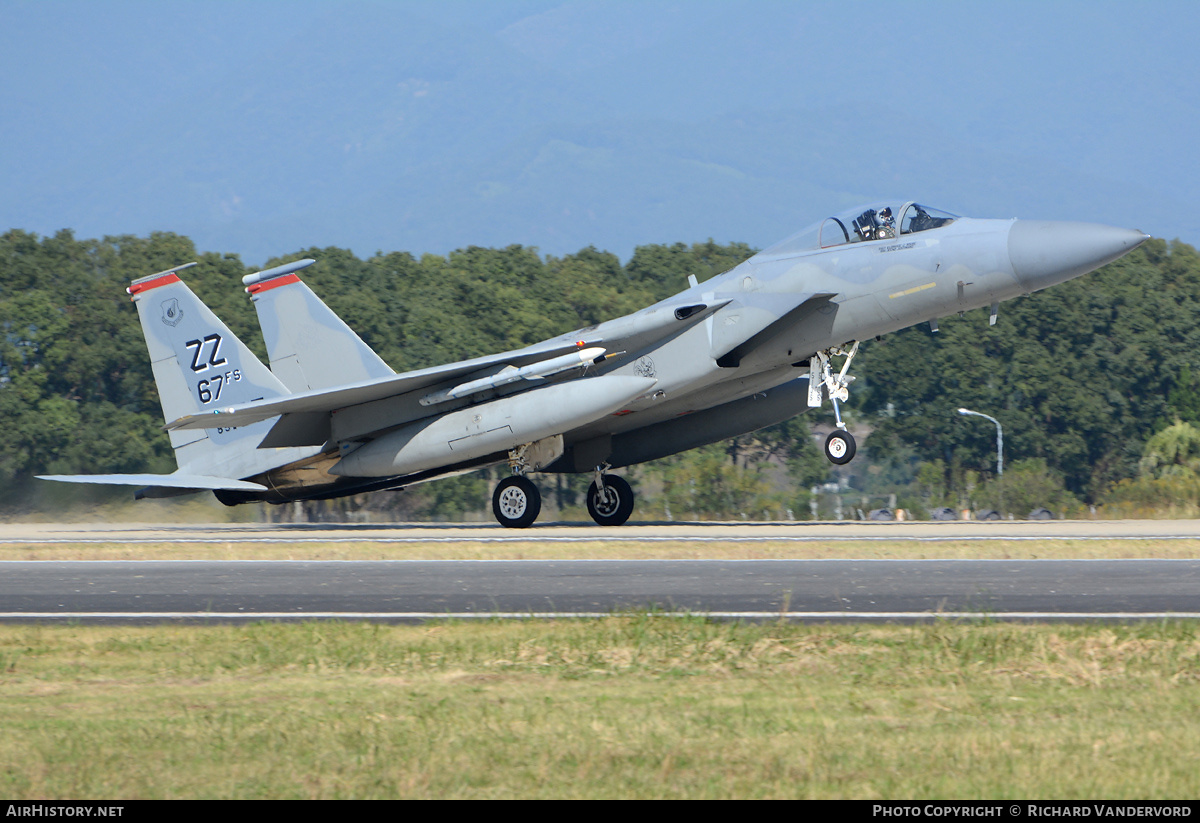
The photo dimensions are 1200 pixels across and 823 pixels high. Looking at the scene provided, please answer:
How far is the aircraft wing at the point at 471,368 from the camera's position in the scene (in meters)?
17.2

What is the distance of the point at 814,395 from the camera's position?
56.6ft

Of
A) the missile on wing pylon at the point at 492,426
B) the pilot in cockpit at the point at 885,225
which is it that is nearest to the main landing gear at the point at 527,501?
the missile on wing pylon at the point at 492,426

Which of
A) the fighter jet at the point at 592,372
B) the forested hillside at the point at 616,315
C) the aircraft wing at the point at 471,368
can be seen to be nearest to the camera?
the fighter jet at the point at 592,372

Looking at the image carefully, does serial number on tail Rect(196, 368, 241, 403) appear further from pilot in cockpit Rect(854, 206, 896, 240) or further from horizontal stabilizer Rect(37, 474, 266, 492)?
pilot in cockpit Rect(854, 206, 896, 240)

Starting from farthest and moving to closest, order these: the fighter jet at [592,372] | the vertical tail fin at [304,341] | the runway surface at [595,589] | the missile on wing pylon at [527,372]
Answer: the vertical tail fin at [304,341]
the missile on wing pylon at [527,372]
the fighter jet at [592,372]
the runway surface at [595,589]

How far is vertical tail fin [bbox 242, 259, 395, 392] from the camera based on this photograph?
19.8 metres

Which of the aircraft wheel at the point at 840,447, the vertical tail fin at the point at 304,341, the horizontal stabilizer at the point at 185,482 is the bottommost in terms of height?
the aircraft wheel at the point at 840,447

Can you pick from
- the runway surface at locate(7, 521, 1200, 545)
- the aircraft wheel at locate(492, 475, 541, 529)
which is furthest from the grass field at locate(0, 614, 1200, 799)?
the aircraft wheel at locate(492, 475, 541, 529)

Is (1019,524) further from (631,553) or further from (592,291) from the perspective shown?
(592,291)

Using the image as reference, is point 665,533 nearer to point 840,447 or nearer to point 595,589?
point 840,447

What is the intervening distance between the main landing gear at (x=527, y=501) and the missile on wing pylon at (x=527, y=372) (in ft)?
5.07

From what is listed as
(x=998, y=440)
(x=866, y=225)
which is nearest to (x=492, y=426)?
(x=866, y=225)

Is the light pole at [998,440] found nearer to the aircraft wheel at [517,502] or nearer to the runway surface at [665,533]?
the runway surface at [665,533]

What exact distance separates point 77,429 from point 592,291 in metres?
26.5
